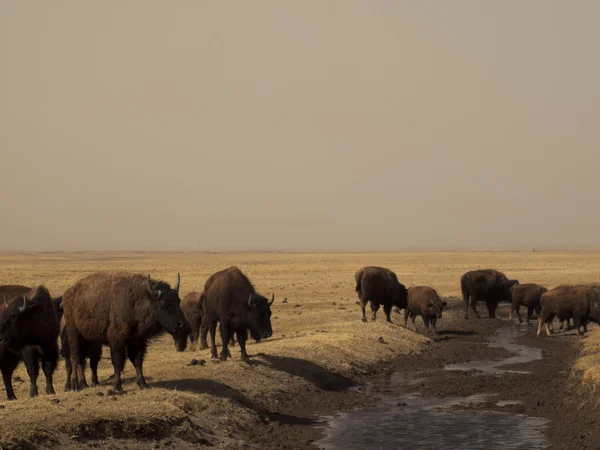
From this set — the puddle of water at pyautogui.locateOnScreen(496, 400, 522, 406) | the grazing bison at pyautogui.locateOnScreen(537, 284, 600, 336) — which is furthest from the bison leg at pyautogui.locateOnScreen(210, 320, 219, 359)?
the grazing bison at pyautogui.locateOnScreen(537, 284, 600, 336)

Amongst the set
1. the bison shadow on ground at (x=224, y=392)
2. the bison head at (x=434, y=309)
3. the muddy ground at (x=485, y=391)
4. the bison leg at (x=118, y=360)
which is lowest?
the muddy ground at (x=485, y=391)

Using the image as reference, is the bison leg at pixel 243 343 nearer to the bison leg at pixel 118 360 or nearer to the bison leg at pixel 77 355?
the bison leg at pixel 77 355

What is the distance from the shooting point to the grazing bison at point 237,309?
21406 mm

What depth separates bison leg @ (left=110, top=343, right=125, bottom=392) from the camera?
16.4 m

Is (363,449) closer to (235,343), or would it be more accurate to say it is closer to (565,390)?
(565,390)

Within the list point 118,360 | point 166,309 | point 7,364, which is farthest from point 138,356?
point 7,364

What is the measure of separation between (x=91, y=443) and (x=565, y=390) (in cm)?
1274

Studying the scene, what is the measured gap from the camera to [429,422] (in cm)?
1720

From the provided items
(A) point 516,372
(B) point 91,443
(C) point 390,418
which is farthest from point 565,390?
(B) point 91,443

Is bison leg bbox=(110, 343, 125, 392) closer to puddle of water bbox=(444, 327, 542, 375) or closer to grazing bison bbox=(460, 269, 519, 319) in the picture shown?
puddle of water bbox=(444, 327, 542, 375)

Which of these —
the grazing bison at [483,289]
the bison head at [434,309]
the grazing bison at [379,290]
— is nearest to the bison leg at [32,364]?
the grazing bison at [379,290]

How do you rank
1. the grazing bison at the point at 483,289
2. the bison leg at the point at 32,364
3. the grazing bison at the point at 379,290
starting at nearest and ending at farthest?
the bison leg at the point at 32,364, the grazing bison at the point at 379,290, the grazing bison at the point at 483,289

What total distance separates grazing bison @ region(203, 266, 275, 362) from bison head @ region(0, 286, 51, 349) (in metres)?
5.86

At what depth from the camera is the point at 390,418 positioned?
1772 centimetres
